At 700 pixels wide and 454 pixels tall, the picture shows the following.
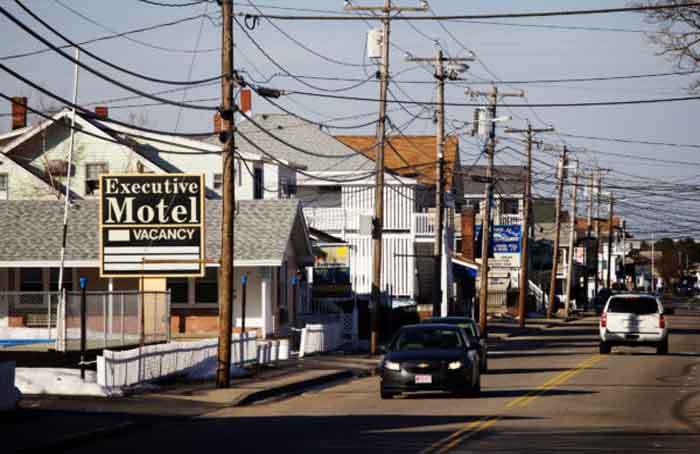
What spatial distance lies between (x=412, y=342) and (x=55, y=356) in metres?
8.02

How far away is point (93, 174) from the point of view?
5309 cm

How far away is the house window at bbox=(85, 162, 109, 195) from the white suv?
21.8m

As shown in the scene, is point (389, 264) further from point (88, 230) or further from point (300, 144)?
point (88, 230)

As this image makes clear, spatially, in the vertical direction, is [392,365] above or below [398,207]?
below

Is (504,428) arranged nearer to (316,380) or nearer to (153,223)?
(316,380)

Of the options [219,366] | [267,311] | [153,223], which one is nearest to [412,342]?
[219,366]

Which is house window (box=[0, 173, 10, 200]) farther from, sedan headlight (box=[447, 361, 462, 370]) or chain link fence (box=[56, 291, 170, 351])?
sedan headlight (box=[447, 361, 462, 370])

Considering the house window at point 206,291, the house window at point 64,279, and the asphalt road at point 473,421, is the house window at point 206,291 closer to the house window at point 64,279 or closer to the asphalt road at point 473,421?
the house window at point 64,279

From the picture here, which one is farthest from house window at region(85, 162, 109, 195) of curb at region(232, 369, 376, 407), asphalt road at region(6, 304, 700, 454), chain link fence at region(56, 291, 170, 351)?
asphalt road at region(6, 304, 700, 454)

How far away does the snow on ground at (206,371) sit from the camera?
2996 cm

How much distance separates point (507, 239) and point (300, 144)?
1295 centimetres

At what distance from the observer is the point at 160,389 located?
27297mm

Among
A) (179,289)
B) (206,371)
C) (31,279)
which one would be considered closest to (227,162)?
(206,371)

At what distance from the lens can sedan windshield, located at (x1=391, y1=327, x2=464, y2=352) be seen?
88.2 ft
